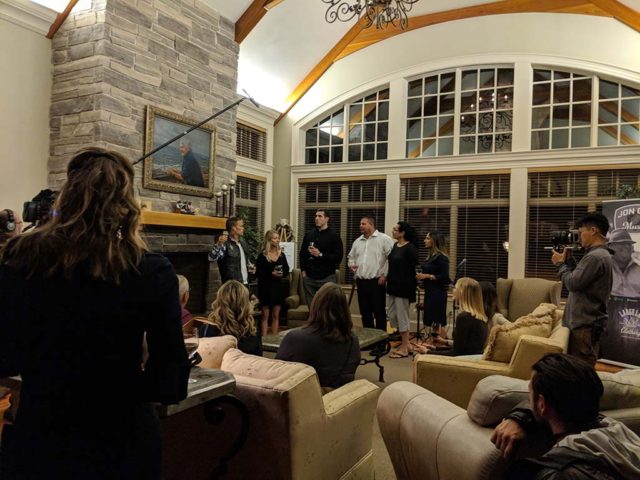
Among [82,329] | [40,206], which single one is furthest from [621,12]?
[82,329]

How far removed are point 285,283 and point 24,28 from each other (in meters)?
3.97

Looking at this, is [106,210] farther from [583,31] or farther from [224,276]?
[583,31]

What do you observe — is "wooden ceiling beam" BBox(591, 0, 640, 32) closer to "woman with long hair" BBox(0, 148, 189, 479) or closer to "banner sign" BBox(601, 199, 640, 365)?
"banner sign" BBox(601, 199, 640, 365)

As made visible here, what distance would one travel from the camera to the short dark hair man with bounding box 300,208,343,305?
5125mm

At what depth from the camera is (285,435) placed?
5.59 ft

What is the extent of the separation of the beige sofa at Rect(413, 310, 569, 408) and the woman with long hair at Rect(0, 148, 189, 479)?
2.02m

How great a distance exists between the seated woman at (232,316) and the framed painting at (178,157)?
2.60 metres

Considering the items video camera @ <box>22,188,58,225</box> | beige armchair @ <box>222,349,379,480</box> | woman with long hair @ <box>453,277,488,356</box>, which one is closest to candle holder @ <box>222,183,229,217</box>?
woman with long hair @ <box>453,277,488,356</box>

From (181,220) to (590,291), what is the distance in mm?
3627

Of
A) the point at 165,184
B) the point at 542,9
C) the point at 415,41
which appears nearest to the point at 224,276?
the point at 165,184

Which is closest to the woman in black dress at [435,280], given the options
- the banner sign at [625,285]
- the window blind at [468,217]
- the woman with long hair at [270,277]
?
the window blind at [468,217]

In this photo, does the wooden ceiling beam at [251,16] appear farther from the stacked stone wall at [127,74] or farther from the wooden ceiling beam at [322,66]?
the wooden ceiling beam at [322,66]

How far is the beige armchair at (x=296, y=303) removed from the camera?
237 inches

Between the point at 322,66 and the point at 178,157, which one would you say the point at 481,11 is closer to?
the point at 322,66
